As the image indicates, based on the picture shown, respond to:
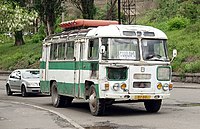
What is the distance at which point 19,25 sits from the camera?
3478 cm

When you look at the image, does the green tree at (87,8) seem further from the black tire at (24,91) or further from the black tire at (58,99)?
the black tire at (58,99)

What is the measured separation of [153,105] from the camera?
18.8 meters

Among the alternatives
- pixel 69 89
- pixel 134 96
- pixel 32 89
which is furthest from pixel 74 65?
pixel 32 89

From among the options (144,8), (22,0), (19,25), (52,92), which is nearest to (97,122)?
(52,92)

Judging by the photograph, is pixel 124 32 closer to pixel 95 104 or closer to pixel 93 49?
pixel 93 49

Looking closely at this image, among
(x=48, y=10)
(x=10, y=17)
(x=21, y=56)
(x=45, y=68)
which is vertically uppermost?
(x=48, y=10)

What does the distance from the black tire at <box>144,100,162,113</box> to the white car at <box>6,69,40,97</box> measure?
11070mm

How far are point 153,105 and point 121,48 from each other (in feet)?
8.27

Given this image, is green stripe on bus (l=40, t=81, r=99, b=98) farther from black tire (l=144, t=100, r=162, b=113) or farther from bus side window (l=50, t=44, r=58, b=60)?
black tire (l=144, t=100, r=162, b=113)

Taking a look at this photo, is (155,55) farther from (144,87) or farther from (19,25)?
(19,25)

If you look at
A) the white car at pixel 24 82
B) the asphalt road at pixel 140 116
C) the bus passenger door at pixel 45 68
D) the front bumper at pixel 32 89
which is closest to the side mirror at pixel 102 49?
the asphalt road at pixel 140 116

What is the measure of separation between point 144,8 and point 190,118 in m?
56.2

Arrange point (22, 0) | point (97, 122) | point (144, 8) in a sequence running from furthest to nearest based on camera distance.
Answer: point (144, 8) < point (22, 0) < point (97, 122)

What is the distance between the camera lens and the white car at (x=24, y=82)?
2912cm
